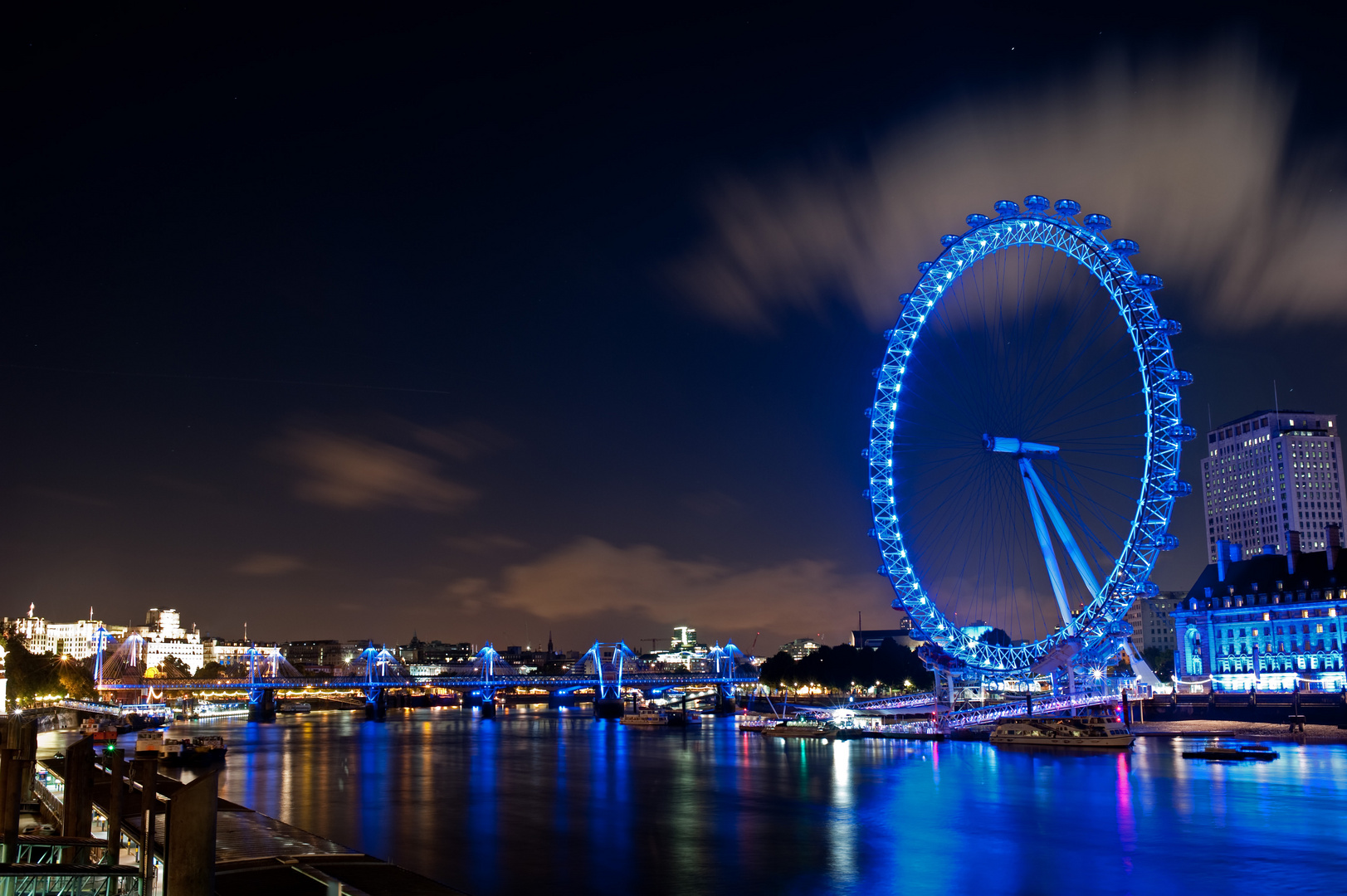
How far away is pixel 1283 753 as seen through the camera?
60594mm

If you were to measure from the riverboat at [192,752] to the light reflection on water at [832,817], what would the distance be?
1706mm

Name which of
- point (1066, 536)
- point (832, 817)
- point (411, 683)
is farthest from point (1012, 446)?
point (411, 683)

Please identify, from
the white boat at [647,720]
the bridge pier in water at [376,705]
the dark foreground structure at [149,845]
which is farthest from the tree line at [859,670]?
the dark foreground structure at [149,845]

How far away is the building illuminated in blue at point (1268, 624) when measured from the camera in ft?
286

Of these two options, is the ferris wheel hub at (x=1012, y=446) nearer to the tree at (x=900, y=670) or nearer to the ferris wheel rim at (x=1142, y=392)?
the ferris wheel rim at (x=1142, y=392)

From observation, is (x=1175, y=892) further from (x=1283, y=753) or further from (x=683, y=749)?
(x=683, y=749)

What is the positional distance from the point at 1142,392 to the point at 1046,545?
951 centimetres

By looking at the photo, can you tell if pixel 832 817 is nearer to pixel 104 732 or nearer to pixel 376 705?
pixel 104 732

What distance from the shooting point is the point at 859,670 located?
141250mm

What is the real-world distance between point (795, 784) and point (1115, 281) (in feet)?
96.1

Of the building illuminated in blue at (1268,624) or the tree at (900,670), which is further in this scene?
the tree at (900,670)

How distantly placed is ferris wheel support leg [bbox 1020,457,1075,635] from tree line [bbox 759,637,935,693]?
2977 inches

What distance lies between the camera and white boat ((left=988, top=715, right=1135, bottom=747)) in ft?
226

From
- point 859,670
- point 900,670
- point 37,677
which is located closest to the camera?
point 37,677
